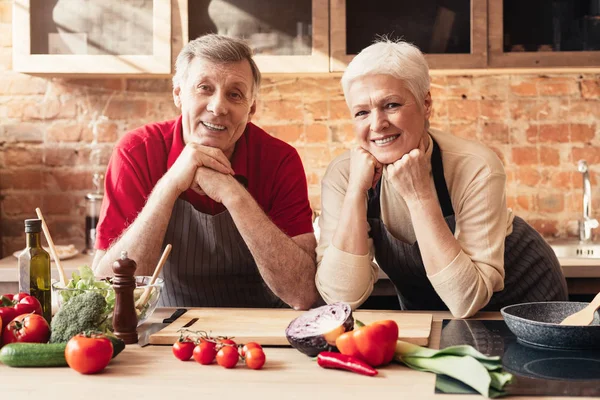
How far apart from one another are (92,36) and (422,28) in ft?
4.66

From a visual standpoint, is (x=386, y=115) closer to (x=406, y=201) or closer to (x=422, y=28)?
(x=406, y=201)

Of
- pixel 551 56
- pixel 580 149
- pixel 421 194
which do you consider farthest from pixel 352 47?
pixel 421 194

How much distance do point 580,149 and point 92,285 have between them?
8.55ft

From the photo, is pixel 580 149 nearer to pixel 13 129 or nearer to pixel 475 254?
pixel 475 254

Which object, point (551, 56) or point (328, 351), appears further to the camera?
point (551, 56)

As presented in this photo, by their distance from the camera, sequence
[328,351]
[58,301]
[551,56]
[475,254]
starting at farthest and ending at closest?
[551,56], [475,254], [58,301], [328,351]

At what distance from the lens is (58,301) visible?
1708 millimetres

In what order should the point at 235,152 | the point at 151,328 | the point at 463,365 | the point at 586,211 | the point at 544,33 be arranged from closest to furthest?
the point at 463,365, the point at 151,328, the point at 235,152, the point at 544,33, the point at 586,211

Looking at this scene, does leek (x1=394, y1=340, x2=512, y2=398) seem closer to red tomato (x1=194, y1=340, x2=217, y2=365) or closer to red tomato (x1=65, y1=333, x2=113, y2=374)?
red tomato (x1=194, y1=340, x2=217, y2=365)

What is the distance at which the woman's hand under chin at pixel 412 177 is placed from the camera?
1987mm

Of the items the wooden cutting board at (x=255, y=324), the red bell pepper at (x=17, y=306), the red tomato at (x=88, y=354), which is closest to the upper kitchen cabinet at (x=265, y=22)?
the wooden cutting board at (x=255, y=324)

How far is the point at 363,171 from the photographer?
81.7 inches

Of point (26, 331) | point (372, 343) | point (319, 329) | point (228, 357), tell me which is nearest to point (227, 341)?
point (228, 357)

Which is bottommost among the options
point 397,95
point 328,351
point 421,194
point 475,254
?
point 328,351
